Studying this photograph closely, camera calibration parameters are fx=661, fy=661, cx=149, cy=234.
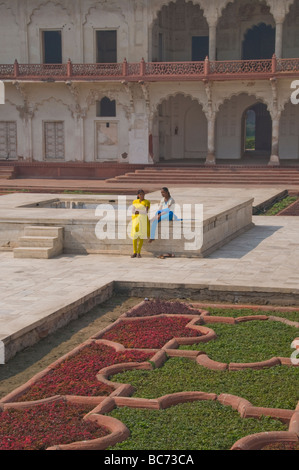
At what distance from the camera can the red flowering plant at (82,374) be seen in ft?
16.7

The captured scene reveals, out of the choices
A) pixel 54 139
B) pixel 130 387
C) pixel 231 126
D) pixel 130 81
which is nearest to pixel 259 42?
pixel 231 126

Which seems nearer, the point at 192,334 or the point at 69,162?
the point at 192,334

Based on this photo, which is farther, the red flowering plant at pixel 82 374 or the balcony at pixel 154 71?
the balcony at pixel 154 71

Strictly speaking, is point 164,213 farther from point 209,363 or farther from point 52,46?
point 52,46

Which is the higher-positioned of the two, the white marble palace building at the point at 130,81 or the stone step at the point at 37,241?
the white marble palace building at the point at 130,81

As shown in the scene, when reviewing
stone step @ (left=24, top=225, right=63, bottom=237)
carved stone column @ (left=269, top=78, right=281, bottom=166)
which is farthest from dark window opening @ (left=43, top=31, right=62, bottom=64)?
stone step @ (left=24, top=225, right=63, bottom=237)

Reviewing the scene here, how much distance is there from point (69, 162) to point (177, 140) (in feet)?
15.4

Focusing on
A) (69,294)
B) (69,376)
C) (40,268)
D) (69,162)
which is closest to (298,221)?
(40,268)

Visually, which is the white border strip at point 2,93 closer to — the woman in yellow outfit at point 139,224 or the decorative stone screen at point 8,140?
the decorative stone screen at point 8,140

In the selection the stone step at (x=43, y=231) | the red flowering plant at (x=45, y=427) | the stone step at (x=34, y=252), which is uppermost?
the stone step at (x=43, y=231)

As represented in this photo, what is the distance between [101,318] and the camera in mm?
7281

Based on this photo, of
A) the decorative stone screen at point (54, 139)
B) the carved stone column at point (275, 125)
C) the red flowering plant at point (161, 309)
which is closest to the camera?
the red flowering plant at point (161, 309)

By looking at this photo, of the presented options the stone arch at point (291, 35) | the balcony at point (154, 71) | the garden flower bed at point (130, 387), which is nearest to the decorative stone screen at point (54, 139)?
the balcony at point (154, 71)
